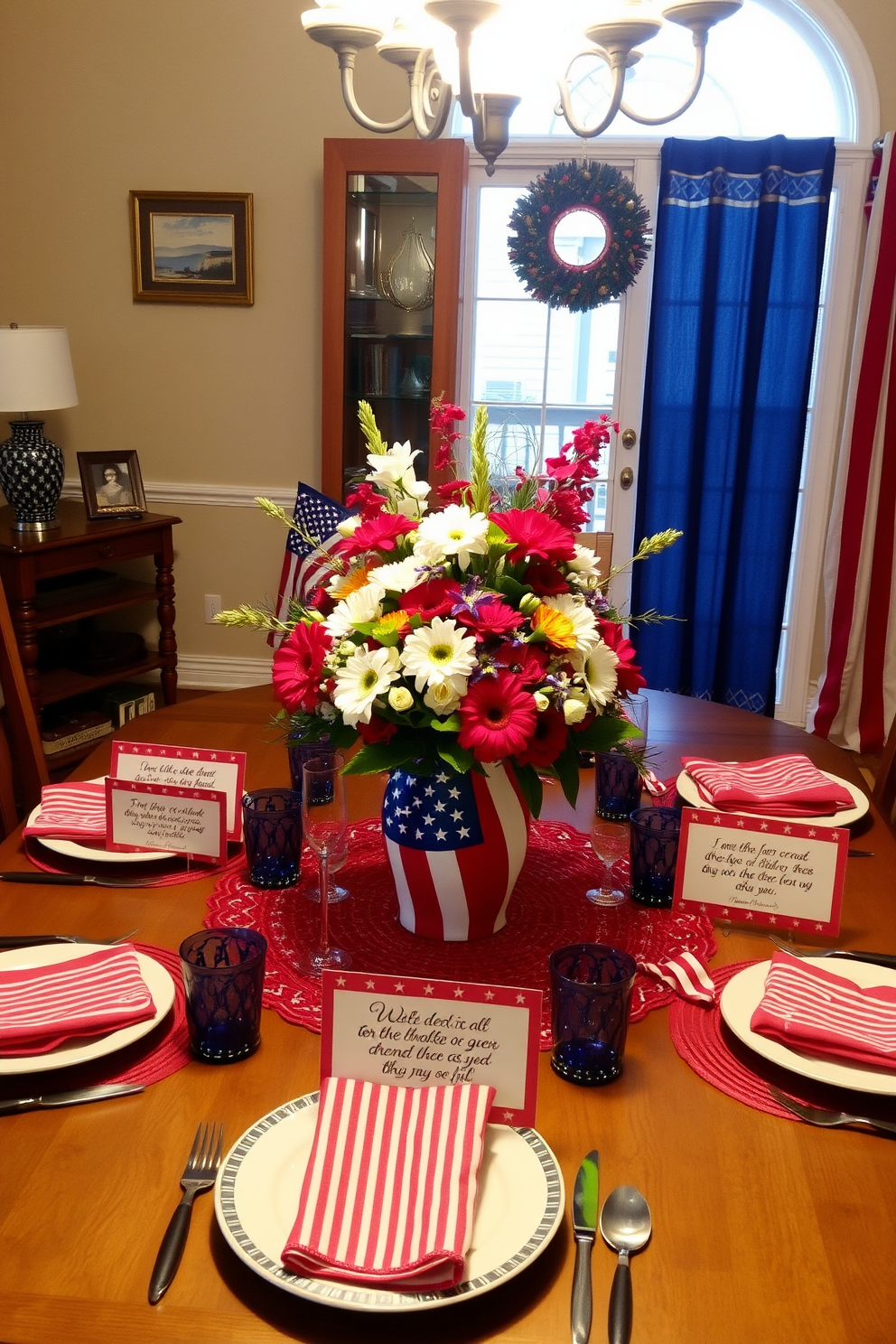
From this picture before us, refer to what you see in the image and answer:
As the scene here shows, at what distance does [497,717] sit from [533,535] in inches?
7.8

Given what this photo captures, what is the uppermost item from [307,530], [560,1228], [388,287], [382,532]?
[388,287]

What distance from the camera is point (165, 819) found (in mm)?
1388

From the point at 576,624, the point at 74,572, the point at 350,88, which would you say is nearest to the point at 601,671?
the point at 576,624

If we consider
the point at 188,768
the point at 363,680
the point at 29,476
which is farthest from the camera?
the point at 29,476

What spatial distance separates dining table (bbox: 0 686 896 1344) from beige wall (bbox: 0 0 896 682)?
3.17m

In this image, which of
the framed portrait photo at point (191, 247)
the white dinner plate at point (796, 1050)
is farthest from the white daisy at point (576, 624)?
the framed portrait photo at point (191, 247)

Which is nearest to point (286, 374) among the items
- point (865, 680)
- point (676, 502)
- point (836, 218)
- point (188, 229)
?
point (188, 229)

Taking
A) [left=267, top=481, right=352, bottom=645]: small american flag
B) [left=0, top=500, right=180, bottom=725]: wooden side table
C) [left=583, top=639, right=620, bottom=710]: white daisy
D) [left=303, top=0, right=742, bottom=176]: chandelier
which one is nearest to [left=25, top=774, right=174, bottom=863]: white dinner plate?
[left=583, top=639, right=620, bottom=710]: white daisy

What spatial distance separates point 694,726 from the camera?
6.31 feet

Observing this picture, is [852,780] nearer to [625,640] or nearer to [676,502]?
[625,640]

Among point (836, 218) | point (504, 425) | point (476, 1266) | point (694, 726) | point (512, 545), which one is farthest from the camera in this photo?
point (504, 425)

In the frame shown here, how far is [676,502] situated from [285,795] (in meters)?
2.69

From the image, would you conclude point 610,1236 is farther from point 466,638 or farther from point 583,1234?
point 466,638

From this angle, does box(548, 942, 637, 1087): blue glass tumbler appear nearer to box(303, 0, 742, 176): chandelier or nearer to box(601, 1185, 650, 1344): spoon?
box(601, 1185, 650, 1344): spoon
